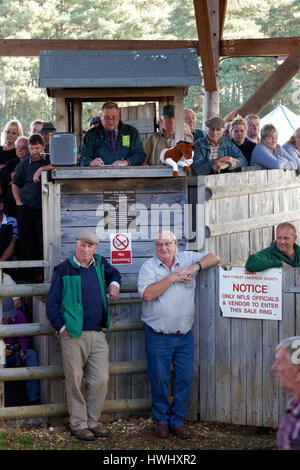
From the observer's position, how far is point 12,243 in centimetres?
869

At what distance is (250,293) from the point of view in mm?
6793

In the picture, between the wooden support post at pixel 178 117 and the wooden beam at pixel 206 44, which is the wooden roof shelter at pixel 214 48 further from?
the wooden support post at pixel 178 117

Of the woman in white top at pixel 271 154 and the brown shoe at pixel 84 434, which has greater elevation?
the woman in white top at pixel 271 154

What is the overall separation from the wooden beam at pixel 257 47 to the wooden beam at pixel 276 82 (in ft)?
1.03

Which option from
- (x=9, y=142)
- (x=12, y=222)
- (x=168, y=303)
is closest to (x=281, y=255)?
(x=168, y=303)

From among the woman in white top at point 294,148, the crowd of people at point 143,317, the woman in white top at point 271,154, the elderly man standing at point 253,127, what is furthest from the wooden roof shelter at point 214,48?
the crowd of people at point 143,317

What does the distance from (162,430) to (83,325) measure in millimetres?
1235

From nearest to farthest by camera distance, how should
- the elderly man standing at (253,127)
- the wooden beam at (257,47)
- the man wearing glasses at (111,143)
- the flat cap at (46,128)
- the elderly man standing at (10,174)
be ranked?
the man wearing glasses at (111,143), the elderly man standing at (10,174), the flat cap at (46,128), the elderly man standing at (253,127), the wooden beam at (257,47)

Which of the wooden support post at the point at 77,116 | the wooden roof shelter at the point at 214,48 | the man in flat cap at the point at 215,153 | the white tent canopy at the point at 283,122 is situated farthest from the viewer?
the white tent canopy at the point at 283,122

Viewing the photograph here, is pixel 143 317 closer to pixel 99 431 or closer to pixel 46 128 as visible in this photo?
pixel 99 431

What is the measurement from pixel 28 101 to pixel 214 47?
2049 centimetres

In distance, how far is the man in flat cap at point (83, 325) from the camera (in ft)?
21.3

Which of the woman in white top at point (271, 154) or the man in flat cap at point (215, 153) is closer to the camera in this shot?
the man in flat cap at point (215, 153)

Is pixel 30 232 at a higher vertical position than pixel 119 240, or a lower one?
higher
